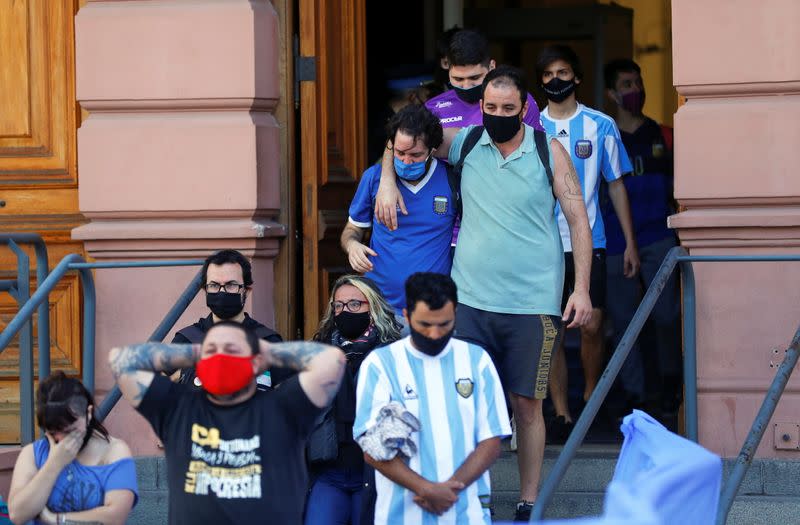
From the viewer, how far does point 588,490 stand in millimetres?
6980

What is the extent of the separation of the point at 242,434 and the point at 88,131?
2889mm

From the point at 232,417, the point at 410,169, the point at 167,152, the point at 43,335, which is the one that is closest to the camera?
the point at 232,417

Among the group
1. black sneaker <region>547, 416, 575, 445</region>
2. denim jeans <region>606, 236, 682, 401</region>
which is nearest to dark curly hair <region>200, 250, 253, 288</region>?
black sneaker <region>547, 416, 575, 445</region>

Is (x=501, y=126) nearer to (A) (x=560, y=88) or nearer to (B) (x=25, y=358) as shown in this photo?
(A) (x=560, y=88)

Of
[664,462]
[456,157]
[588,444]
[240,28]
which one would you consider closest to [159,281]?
[240,28]

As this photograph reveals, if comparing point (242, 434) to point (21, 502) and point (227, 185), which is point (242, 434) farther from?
point (227, 185)

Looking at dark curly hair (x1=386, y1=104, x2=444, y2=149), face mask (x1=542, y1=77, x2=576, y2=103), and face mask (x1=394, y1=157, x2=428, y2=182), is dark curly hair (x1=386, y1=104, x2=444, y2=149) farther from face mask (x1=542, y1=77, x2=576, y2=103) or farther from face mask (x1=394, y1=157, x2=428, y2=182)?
face mask (x1=542, y1=77, x2=576, y2=103)

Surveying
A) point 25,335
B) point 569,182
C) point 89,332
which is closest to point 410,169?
point 569,182

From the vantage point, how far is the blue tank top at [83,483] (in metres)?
5.30

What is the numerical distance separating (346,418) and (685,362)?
60.3 inches

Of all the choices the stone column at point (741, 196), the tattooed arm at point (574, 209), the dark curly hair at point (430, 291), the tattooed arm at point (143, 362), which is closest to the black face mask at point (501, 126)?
the tattooed arm at point (574, 209)

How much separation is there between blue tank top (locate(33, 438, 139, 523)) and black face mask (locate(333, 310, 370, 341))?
123 cm

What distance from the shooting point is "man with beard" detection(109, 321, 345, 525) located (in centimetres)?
498

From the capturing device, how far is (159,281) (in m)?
7.39
